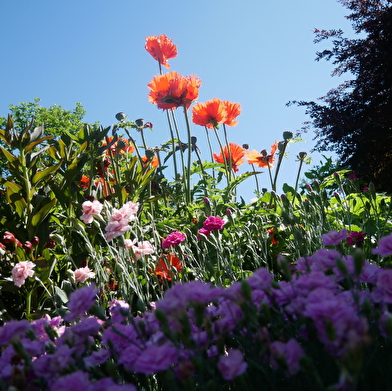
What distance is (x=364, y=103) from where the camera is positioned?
10594 millimetres

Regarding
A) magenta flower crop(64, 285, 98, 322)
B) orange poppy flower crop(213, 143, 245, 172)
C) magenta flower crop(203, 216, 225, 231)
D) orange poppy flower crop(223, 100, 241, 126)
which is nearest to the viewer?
magenta flower crop(64, 285, 98, 322)

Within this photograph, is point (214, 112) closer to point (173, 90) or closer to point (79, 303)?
point (173, 90)

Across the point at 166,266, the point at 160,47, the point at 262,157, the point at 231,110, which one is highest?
the point at 160,47

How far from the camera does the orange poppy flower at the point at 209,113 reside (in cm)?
363

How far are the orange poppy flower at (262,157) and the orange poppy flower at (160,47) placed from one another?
4.15 ft

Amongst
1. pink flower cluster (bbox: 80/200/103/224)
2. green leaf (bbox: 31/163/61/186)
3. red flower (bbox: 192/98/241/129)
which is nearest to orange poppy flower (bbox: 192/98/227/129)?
red flower (bbox: 192/98/241/129)

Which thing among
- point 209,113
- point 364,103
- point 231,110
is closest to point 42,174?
point 209,113

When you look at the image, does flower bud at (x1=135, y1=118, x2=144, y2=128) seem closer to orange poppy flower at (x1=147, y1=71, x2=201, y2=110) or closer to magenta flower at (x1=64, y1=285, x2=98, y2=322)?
orange poppy flower at (x1=147, y1=71, x2=201, y2=110)

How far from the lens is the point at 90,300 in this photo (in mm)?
1006

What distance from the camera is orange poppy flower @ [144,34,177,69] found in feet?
13.0

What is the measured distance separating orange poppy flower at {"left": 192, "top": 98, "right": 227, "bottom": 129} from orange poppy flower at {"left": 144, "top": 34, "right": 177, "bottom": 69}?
0.68 m

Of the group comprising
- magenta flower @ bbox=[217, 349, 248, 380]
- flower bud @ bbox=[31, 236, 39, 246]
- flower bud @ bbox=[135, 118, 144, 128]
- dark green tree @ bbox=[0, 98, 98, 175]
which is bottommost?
magenta flower @ bbox=[217, 349, 248, 380]

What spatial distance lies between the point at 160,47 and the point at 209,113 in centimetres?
87

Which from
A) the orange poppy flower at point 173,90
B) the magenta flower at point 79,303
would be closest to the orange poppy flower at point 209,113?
the orange poppy flower at point 173,90
